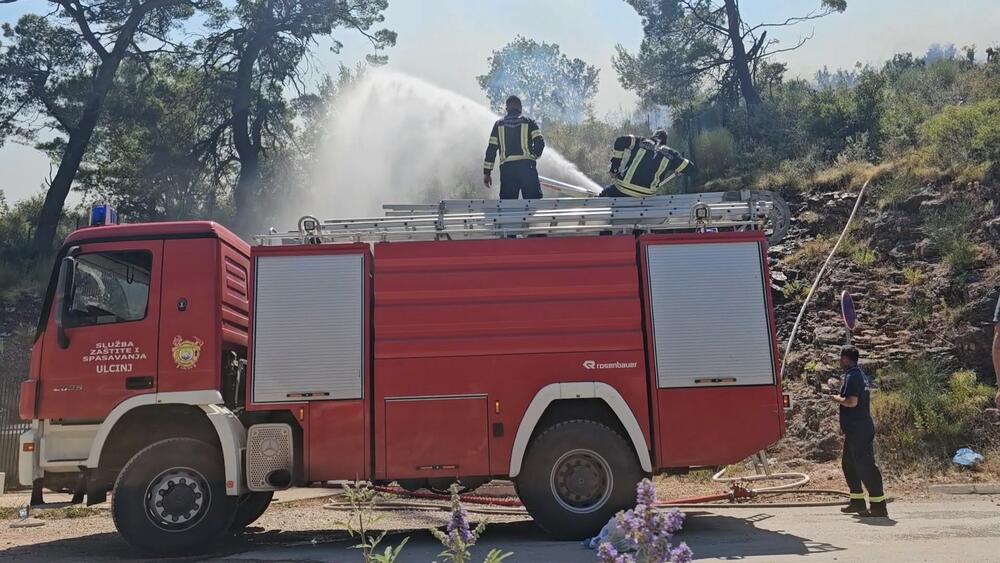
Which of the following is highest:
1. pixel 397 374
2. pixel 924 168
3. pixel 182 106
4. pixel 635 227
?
pixel 182 106

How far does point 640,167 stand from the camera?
9.63 metres

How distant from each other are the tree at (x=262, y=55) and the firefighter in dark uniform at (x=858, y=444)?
21389 mm

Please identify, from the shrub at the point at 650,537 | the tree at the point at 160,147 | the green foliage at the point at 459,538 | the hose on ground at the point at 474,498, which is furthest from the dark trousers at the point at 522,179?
the tree at the point at 160,147

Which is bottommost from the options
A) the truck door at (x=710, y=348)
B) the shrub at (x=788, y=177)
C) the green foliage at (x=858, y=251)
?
the truck door at (x=710, y=348)

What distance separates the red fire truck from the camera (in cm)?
718

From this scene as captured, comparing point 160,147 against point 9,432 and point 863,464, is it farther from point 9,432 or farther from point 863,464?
point 863,464

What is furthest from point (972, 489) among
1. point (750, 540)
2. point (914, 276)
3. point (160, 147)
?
point (160, 147)

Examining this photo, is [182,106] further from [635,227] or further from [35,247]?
[635,227]

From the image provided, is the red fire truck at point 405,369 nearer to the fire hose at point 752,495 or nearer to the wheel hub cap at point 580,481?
the wheel hub cap at point 580,481

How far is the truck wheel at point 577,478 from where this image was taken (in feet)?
23.4

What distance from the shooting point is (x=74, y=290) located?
7414mm

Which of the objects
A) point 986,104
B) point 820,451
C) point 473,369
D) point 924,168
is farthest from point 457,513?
point 986,104

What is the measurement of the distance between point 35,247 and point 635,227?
24.1 metres

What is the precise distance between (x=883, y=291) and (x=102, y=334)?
12365 millimetres
